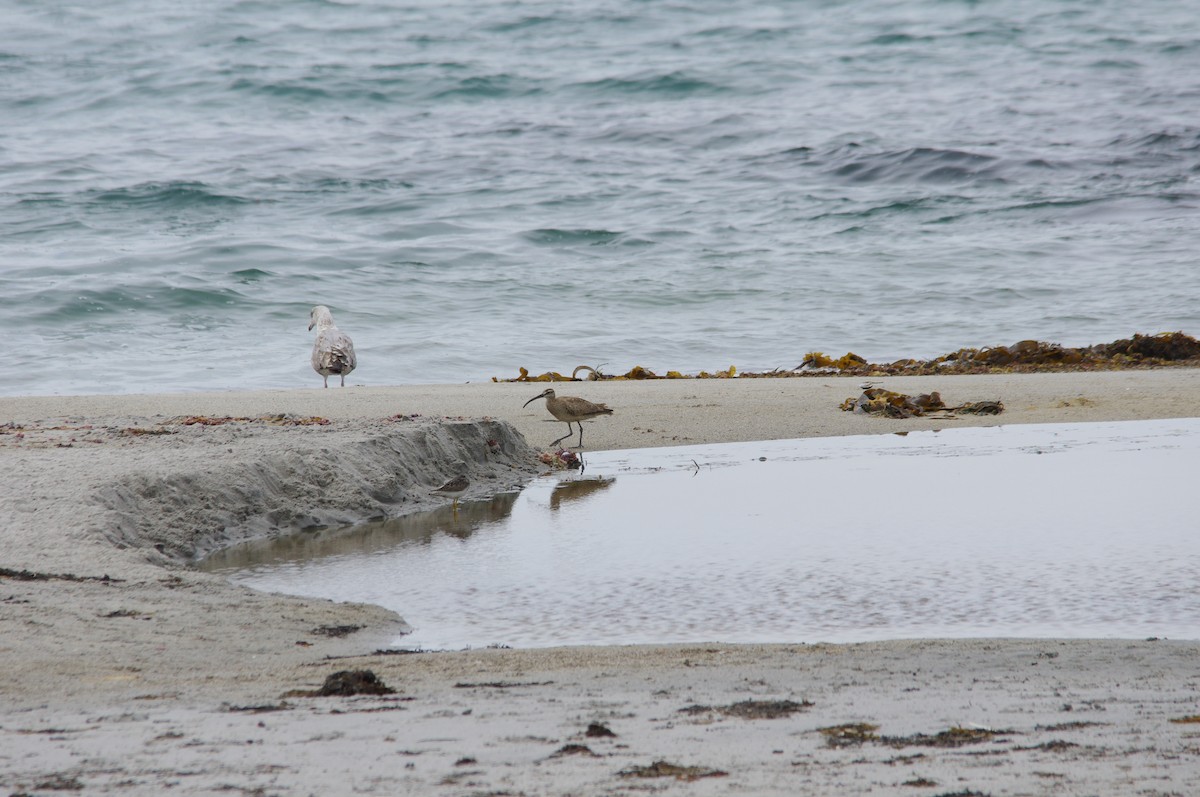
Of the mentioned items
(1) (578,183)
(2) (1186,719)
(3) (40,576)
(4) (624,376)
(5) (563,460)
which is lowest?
(2) (1186,719)

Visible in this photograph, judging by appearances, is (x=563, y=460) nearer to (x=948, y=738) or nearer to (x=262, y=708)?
(x=262, y=708)

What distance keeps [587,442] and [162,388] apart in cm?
493

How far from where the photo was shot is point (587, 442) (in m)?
7.83

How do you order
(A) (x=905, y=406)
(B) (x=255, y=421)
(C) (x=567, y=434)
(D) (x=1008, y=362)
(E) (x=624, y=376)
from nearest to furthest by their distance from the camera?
(B) (x=255, y=421), (C) (x=567, y=434), (A) (x=905, y=406), (E) (x=624, y=376), (D) (x=1008, y=362)

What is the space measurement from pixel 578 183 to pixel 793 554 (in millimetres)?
18008

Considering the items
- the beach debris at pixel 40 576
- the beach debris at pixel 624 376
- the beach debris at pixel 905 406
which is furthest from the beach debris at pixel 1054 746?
the beach debris at pixel 624 376

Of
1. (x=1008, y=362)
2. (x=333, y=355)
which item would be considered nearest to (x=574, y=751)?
(x=333, y=355)

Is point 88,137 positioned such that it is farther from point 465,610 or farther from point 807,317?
point 465,610

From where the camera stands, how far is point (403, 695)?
2.88 meters

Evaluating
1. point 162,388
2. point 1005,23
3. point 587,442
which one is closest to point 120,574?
point 587,442

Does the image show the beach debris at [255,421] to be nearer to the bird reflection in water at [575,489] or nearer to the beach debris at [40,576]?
the bird reflection in water at [575,489]

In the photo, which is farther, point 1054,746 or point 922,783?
point 1054,746

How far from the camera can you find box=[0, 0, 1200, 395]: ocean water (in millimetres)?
13867

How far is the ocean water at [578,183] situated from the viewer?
13.9 meters
